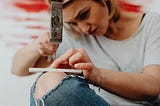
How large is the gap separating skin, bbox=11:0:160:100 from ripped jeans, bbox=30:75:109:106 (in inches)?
1.0

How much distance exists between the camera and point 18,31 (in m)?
1.23

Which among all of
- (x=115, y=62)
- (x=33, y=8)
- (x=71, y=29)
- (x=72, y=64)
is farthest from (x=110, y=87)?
(x=33, y=8)

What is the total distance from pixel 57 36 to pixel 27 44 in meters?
0.31

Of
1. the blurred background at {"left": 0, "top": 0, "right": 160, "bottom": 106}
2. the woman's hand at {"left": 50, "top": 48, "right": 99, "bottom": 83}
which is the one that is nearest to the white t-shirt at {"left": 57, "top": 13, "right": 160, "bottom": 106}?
the blurred background at {"left": 0, "top": 0, "right": 160, "bottom": 106}

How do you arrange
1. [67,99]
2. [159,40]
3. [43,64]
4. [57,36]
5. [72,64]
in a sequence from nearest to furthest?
[67,99] → [72,64] → [57,36] → [159,40] → [43,64]

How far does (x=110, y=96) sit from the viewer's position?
3.40ft

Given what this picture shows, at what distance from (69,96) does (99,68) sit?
0.79 feet

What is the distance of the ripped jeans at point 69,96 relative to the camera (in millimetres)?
660

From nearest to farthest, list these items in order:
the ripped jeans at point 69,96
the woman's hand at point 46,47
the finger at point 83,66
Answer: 1. the ripped jeans at point 69,96
2. the finger at point 83,66
3. the woman's hand at point 46,47

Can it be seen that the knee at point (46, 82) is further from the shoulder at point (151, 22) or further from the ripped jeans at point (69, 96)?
the shoulder at point (151, 22)

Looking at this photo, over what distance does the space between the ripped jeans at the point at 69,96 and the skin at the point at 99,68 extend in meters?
0.03

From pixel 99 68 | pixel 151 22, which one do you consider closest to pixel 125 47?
pixel 151 22

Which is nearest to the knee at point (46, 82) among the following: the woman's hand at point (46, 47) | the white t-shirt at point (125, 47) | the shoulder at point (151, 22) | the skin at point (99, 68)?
the skin at point (99, 68)

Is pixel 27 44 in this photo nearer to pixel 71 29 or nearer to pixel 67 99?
pixel 71 29
